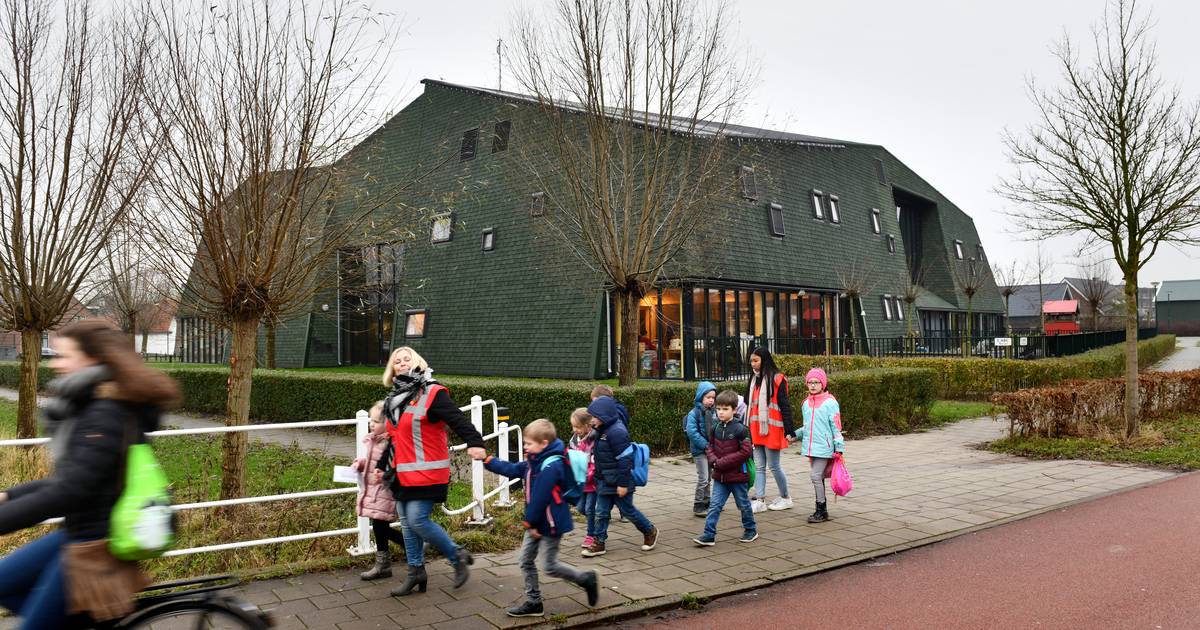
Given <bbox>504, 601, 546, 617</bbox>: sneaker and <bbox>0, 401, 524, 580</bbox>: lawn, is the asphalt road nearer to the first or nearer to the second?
<bbox>504, 601, 546, 617</bbox>: sneaker

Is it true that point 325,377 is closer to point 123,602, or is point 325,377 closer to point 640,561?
point 640,561

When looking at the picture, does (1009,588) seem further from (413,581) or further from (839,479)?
(413,581)

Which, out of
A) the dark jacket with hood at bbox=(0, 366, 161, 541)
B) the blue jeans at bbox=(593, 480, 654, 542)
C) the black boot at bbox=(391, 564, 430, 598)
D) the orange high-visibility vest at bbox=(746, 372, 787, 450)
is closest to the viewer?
the dark jacket with hood at bbox=(0, 366, 161, 541)

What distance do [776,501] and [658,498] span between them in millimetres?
1336

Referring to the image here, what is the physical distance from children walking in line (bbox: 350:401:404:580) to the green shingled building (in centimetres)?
1139

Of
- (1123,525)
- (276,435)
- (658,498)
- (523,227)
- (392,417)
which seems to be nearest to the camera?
(392,417)

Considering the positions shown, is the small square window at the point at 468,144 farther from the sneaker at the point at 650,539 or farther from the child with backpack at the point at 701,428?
the sneaker at the point at 650,539

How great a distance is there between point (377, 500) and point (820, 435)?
167 inches

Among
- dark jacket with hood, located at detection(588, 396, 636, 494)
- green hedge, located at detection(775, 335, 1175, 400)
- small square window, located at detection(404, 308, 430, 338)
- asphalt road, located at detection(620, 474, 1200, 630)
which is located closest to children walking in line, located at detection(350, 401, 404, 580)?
dark jacket with hood, located at detection(588, 396, 636, 494)

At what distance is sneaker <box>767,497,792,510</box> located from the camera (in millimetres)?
8047

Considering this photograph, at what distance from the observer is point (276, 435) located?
50.6 feet

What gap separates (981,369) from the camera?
62.7 ft

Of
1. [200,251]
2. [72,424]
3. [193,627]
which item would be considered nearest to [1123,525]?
[193,627]

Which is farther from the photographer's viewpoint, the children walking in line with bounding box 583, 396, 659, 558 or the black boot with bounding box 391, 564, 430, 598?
the children walking in line with bounding box 583, 396, 659, 558
